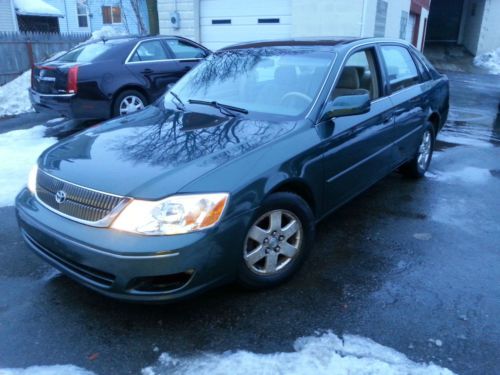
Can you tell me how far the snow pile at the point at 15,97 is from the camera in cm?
1016

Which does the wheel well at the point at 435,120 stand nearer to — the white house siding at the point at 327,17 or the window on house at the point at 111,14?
the white house siding at the point at 327,17

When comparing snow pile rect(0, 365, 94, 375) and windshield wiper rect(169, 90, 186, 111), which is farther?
windshield wiper rect(169, 90, 186, 111)

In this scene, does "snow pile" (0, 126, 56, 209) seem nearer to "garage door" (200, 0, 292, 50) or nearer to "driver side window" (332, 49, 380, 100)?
"driver side window" (332, 49, 380, 100)

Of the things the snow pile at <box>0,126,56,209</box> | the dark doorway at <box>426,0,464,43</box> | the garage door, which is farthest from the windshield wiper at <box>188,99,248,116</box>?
the dark doorway at <box>426,0,464,43</box>

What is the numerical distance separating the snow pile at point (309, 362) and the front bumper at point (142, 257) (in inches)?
14.9

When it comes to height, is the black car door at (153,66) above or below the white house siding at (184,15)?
below

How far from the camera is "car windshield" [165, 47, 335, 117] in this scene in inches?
139

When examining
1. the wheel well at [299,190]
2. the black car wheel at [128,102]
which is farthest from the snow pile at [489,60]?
A: the wheel well at [299,190]

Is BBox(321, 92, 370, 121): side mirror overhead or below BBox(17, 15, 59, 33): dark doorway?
below

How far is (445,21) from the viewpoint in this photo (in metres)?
30.4

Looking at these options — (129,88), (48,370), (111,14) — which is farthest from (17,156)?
(111,14)

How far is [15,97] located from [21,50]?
285 centimetres

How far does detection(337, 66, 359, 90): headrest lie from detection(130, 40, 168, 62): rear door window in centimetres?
499

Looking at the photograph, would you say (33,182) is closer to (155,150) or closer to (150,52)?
(155,150)
